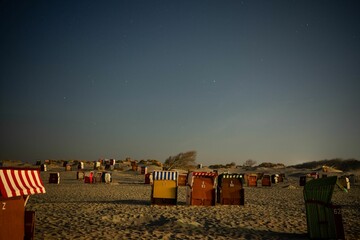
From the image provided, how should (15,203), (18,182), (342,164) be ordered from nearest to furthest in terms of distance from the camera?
(15,203) → (18,182) → (342,164)

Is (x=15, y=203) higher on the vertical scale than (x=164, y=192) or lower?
higher

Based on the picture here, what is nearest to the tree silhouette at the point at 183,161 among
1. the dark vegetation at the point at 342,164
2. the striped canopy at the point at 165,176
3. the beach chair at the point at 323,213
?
the dark vegetation at the point at 342,164

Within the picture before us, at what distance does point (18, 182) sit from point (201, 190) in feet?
34.7

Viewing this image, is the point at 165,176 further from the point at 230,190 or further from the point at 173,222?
the point at 173,222

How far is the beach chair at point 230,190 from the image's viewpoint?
1614 cm

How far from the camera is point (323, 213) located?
26.0ft

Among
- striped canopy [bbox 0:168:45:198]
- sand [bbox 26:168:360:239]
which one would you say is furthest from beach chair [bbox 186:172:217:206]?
striped canopy [bbox 0:168:45:198]

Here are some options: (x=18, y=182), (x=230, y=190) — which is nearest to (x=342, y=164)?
(x=230, y=190)

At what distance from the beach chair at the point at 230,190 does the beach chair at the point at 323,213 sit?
7621 mm

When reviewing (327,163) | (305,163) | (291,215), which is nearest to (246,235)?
(291,215)

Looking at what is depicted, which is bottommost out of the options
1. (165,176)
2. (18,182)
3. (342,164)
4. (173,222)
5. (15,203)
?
(342,164)

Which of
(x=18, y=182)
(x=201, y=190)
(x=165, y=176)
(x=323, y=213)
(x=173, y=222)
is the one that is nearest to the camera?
(x=18, y=182)

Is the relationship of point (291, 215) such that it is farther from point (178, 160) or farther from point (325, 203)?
point (178, 160)

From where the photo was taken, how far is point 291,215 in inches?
516
